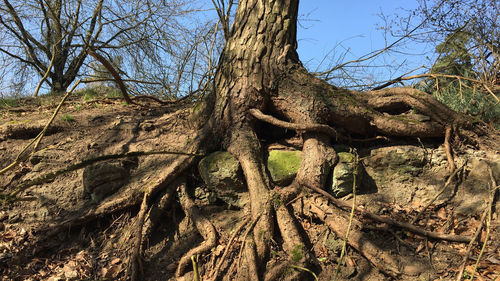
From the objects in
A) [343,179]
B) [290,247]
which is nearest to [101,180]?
[290,247]

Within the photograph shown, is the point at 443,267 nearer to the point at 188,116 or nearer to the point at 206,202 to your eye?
the point at 206,202

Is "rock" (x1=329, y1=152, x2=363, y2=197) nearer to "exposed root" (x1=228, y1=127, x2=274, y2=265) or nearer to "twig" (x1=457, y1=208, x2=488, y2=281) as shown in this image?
"exposed root" (x1=228, y1=127, x2=274, y2=265)

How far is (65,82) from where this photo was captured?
10695 millimetres

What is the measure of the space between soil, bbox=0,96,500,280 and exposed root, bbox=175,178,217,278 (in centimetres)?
8

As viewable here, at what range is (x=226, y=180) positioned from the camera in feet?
11.9

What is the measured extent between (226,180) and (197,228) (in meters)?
0.58

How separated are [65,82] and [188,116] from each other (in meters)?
8.09

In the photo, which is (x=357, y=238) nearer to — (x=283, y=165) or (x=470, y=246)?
(x=470, y=246)

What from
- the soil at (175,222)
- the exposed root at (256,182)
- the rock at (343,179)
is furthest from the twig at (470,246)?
the exposed root at (256,182)

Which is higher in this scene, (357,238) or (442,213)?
(442,213)

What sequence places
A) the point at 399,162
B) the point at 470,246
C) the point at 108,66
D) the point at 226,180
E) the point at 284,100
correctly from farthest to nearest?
the point at 108,66, the point at 284,100, the point at 399,162, the point at 226,180, the point at 470,246

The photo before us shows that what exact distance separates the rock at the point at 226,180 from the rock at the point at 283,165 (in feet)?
1.15

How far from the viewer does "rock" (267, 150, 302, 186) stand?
3.61 metres

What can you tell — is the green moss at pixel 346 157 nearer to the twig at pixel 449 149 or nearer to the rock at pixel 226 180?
the twig at pixel 449 149
